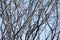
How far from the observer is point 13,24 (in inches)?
127

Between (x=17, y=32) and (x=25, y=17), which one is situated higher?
(x=25, y=17)

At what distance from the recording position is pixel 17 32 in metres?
3.21

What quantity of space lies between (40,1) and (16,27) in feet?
1.88

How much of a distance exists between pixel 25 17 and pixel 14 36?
1.16 feet

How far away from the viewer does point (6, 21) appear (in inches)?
127

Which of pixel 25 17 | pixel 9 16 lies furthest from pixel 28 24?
pixel 9 16

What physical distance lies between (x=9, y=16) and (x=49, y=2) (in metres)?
0.67

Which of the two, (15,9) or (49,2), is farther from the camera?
(15,9)

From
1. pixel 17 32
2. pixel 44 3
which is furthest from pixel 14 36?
pixel 44 3

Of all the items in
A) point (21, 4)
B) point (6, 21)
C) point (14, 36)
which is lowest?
point (14, 36)

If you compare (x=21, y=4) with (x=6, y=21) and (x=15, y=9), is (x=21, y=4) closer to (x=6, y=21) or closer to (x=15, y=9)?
(x=15, y=9)

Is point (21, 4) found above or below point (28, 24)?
above

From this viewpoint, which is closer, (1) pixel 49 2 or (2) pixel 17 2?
(1) pixel 49 2

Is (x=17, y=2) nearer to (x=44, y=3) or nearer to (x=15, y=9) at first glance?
(x=15, y=9)
